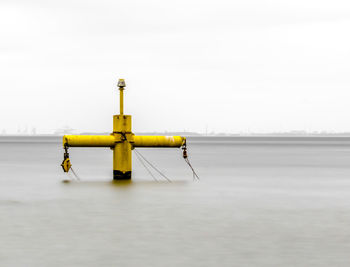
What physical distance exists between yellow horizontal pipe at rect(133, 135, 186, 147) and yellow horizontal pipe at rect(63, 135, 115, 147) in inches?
40.2

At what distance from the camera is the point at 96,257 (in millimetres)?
10195

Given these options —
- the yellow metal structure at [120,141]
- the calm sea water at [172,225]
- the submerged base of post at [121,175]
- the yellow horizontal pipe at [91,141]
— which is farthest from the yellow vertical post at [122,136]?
the calm sea water at [172,225]

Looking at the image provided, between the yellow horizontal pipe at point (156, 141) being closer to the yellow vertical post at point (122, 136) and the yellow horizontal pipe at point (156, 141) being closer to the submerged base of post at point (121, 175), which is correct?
the yellow vertical post at point (122, 136)

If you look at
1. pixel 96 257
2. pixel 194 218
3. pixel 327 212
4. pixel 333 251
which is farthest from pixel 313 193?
pixel 96 257

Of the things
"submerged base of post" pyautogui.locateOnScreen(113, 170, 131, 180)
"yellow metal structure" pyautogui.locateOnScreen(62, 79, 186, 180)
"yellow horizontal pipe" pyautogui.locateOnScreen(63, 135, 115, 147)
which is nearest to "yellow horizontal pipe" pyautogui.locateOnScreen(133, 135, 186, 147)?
"yellow metal structure" pyautogui.locateOnScreen(62, 79, 186, 180)

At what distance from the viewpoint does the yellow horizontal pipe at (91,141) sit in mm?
20625

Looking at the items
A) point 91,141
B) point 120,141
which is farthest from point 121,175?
point 91,141

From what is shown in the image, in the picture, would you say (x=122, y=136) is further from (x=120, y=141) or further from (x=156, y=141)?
(x=156, y=141)

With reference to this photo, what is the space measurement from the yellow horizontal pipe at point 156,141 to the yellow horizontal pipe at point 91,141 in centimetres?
102

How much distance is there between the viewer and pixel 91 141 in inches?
818

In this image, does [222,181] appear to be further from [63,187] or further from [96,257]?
[96,257]

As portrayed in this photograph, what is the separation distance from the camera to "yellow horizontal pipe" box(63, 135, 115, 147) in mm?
20625

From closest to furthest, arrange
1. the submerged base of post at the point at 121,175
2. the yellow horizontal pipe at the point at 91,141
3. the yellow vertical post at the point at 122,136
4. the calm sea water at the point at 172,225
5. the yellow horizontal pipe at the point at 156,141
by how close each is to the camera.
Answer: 1. the calm sea water at the point at 172,225
2. the yellow horizontal pipe at the point at 91,141
3. the yellow vertical post at the point at 122,136
4. the yellow horizontal pipe at the point at 156,141
5. the submerged base of post at the point at 121,175

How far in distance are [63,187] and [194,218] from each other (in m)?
9.41
